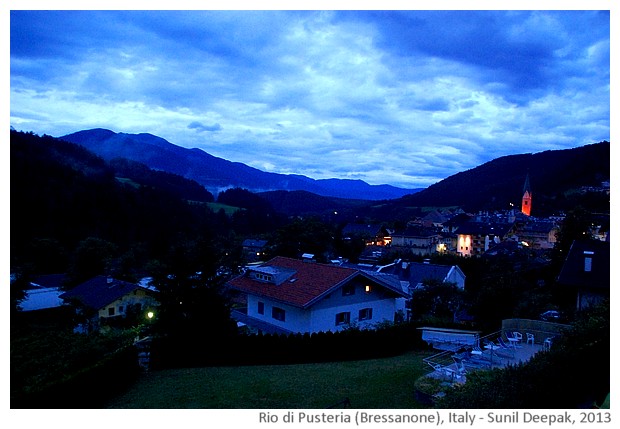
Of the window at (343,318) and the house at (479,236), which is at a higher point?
the house at (479,236)

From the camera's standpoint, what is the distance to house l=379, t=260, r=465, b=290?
28.5 meters

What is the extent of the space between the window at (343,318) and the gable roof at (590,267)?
8.09 meters

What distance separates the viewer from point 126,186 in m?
77.2

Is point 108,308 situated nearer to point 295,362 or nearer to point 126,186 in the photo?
point 295,362

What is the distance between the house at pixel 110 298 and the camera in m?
26.0

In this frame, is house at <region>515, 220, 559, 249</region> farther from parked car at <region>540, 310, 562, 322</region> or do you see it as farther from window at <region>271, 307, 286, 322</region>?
window at <region>271, 307, 286, 322</region>

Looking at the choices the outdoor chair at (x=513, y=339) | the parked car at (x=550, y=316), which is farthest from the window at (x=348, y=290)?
the parked car at (x=550, y=316)

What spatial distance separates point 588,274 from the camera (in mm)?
15750

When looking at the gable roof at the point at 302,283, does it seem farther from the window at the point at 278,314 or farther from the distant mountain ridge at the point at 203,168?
the distant mountain ridge at the point at 203,168

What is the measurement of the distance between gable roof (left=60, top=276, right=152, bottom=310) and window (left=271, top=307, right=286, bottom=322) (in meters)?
12.0

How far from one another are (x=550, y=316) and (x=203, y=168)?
5651 inches
